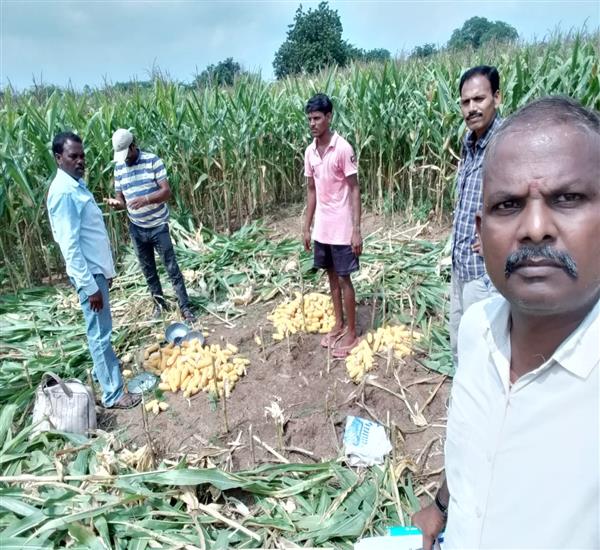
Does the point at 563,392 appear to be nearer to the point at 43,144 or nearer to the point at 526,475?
the point at 526,475

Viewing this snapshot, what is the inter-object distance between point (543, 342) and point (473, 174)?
189 centimetres

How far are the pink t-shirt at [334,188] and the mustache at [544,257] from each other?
2.79m

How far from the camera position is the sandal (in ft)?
11.4

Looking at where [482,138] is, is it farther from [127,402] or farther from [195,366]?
[127,402]

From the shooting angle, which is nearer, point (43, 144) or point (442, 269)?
point (442, 269)

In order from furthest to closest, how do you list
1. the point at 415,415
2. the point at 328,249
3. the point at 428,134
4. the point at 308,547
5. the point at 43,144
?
the point at 428,134 < the point at 43,144 < the point at 328,249 < the point at 415,415 < the point at 308,547

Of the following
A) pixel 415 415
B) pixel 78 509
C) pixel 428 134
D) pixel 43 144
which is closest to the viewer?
pixel 78 509

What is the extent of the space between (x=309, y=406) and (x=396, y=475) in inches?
35.4

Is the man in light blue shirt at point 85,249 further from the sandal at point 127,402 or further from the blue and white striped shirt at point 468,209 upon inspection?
the blue and white striped shirt at point 468,209

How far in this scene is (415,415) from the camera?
3.12m

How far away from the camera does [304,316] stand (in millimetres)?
4148

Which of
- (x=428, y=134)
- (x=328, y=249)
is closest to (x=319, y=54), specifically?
(x=428, y=134)

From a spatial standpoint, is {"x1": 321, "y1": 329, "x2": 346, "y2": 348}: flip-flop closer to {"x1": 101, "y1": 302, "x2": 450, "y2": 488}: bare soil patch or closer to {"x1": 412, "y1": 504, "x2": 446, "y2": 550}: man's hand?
{"x1": 101, "y1": 302, "x2": 450, "y2": 488}: bare soil patch

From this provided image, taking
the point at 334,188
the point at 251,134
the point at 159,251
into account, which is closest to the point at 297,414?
the point at 334,188
